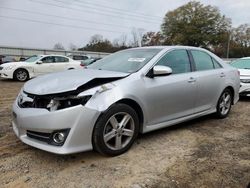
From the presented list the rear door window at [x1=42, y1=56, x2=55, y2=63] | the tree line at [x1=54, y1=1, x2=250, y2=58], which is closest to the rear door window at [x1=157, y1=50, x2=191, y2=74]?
the rear door window at [x1=42, y1=56, x2=55, y2=63]

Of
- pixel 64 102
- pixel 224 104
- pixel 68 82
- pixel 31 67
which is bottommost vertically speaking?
pixel 224 104

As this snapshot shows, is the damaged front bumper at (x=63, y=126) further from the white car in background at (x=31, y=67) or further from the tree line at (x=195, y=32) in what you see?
the tree line at (x=195, y=32)

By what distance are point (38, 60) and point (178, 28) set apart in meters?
53.2

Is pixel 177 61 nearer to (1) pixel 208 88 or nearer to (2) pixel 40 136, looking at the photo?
(1) pixel 208 88

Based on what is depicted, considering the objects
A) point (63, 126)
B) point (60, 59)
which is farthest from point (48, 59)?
point (63, 126)

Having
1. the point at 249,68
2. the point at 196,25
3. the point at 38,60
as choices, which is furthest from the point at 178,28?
the point at 249,68

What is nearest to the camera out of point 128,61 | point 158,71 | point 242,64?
point 158,71

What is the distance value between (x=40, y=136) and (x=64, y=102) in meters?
0.51

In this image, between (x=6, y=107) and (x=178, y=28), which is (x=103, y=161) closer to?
(x=6, y=107)

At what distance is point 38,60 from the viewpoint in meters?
14.8

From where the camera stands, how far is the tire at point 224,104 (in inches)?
230

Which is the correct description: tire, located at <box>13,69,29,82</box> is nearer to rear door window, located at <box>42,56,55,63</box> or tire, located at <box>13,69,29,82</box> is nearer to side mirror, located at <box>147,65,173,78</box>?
rear door window, located at <box>42,56,55,63</box>

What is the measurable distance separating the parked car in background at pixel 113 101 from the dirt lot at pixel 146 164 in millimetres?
244

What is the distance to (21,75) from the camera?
14.1m
